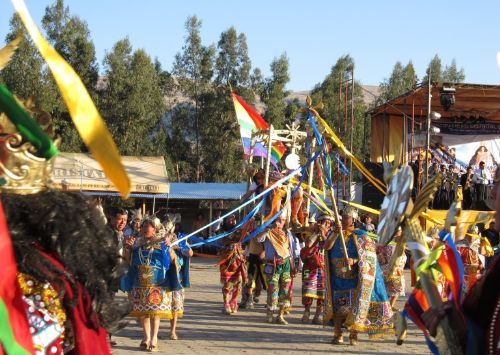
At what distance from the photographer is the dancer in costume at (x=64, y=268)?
2.86 metres

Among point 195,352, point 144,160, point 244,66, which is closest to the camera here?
point 195,352

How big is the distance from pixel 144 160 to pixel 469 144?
11960 mm

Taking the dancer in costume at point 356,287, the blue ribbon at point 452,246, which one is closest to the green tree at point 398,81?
the dancer in costume at point 356,287

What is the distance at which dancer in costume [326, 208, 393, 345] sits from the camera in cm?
1056

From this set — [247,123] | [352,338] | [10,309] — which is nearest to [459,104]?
[247,123]

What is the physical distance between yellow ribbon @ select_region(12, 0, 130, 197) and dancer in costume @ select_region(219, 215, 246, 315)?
11.7 metres

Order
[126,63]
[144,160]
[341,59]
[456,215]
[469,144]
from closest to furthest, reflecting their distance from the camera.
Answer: [456,215]
[469,144]
[144,160]
[126,63]
[341,59]

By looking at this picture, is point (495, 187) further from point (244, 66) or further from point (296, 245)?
point (244, 66)

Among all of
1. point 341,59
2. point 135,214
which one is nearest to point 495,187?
point 135,214

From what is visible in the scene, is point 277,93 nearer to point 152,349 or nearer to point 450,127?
point 450,127

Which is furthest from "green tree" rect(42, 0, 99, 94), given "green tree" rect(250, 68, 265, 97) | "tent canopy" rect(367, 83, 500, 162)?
"tent canopy" rect(367, 83, 500, 162)

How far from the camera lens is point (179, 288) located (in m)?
10.3

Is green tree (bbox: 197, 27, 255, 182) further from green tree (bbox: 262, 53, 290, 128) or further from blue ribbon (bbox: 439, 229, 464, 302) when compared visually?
blue ribbon (bbox: 439, 229, 464, 302)

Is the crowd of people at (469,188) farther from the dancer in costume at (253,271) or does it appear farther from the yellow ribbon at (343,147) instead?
the yellow ribbon at (343,147)
